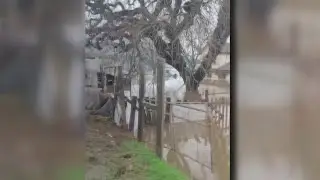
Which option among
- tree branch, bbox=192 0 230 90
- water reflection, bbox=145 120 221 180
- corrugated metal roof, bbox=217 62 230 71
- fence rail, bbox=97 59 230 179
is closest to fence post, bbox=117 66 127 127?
fence rail, bbox=97 59 230 179

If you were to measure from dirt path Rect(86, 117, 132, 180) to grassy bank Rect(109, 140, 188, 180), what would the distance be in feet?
0.06

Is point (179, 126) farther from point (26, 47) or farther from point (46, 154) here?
point (26, 47)

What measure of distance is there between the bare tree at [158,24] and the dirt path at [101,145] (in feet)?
0.83

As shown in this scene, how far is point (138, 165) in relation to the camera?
50.8 inches

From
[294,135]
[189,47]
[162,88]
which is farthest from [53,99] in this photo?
[294,135]

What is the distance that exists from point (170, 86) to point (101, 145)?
1.00 ft

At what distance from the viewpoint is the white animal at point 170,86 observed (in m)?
1.30

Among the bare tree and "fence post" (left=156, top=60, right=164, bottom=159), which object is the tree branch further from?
"fence post" (left=156, top=60, right=164, bottom=159)

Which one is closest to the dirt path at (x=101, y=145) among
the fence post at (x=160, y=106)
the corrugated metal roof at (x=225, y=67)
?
the fence post at (x=160, y=106)

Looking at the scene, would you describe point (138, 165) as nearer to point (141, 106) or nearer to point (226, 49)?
point (141, 106)

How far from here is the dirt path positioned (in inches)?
47.9

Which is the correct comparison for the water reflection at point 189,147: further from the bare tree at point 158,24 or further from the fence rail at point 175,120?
the bare tree at point 158,24

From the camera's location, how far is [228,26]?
4.53 ft

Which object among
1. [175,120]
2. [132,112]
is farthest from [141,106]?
[175,120]
